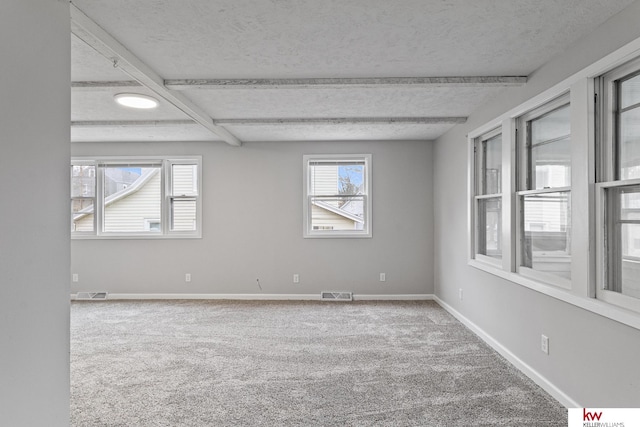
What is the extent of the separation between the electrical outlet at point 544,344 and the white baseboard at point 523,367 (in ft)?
0.68

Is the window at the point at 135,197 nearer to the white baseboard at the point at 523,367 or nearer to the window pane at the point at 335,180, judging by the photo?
the window pane at the point at 335,180

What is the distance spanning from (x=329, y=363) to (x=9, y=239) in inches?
98.7

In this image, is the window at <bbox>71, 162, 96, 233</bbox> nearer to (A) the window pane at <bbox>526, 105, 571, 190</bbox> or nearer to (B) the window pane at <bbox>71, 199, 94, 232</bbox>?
(B) the window pane at <bbox>71, 199, 94, 232</bbox>

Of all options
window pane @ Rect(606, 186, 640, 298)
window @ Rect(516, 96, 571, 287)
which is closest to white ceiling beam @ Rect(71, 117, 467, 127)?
window @ Rect(516, 96, 571, 287)

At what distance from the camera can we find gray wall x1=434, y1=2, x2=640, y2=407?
2023mm

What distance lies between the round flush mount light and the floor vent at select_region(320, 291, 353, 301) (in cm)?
353

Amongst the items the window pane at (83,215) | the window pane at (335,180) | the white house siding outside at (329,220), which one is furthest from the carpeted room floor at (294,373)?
the window pane at (335,180)

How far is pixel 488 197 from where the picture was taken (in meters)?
3.78

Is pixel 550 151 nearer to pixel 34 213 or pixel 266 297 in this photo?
pixel 34 213

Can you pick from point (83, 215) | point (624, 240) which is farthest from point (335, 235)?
point (83, 215)

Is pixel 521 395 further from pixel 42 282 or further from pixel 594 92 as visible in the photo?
pixel 42 282

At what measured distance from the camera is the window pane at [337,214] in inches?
224

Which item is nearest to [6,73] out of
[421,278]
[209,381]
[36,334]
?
[36,334]

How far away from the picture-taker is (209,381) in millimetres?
2846
